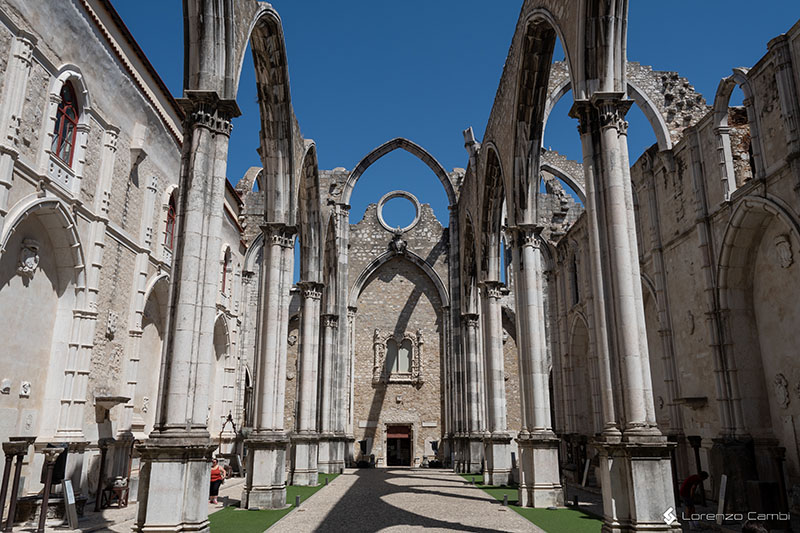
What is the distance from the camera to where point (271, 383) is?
12.1 m

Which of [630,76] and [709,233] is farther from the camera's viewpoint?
[630,76]

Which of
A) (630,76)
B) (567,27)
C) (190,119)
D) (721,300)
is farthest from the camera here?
(630,76)

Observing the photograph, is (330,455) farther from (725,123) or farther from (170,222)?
(725,123)

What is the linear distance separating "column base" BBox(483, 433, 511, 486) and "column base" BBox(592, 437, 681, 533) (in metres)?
8.94

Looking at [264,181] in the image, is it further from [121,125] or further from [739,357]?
[739,357]

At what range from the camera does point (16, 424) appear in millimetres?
9992

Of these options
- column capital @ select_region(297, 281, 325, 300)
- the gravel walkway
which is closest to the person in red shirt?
the gravel walkway

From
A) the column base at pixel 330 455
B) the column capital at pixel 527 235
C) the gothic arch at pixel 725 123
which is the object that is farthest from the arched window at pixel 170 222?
the gothic arch at pixel 725 123

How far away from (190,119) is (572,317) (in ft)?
49.0

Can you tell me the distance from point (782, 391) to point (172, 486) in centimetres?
1040

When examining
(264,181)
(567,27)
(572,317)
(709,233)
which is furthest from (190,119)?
(572,317)

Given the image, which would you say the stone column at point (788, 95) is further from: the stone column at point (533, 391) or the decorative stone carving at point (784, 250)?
the stone column at point (533, 391)

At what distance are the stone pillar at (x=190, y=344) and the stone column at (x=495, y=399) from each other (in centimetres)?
1018

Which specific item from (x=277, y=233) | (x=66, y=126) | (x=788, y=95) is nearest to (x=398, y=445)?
(x=277, y=233)
